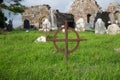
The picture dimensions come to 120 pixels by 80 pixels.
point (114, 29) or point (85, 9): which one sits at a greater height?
point (85, 9)

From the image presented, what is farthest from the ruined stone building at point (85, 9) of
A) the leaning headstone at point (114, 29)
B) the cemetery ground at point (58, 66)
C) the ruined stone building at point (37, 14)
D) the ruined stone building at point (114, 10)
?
the cemetery ground at point (58, 66)

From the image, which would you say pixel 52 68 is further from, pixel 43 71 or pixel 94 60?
pixel 94 60

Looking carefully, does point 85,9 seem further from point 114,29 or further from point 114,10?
point 114,29

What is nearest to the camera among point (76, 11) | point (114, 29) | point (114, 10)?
point (114, 29)

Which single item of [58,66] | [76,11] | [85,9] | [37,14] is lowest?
[58,66]

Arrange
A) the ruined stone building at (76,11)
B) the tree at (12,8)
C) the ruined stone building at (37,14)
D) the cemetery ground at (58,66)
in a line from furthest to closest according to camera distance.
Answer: the ruined stone building at (37,14)
the ruined stone building at (76,11)
the tree at (12,8)
the cemetery ground at (58,66)

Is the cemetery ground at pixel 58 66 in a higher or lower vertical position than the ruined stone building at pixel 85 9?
lower

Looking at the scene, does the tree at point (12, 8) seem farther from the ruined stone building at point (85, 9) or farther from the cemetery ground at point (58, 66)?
the cemetery ground at point (58, 66)

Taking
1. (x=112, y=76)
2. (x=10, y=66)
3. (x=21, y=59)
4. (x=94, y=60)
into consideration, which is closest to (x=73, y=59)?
(x=94, y=60)

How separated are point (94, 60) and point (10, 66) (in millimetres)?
2891

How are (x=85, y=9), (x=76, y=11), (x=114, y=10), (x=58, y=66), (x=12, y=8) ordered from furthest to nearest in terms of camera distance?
(x=76, y=11) < (x=85, y=9) < (x=114, y=10) < (x=12, y=8) < (x=58, y=66)

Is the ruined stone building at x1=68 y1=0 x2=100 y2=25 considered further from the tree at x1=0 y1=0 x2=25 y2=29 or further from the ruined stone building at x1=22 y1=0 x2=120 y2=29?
the tree at x1=0 y1=0 x2=25 y2=29

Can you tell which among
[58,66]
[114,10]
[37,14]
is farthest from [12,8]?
[58,66]

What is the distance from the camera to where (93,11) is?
4612 centimetres
